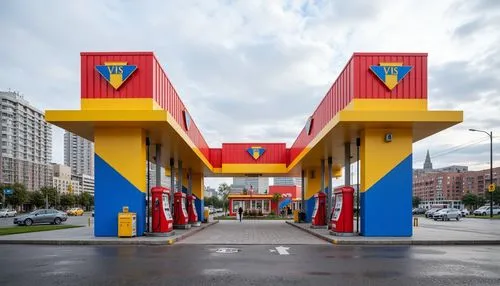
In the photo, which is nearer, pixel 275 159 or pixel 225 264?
pixel 225 264

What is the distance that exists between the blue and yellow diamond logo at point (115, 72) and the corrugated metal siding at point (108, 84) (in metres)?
0.15

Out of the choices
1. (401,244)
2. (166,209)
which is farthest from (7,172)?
(401,244)

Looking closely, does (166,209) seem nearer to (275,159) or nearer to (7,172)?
(275,159)

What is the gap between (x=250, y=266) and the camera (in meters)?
11.2

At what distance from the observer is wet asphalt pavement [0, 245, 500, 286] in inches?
367

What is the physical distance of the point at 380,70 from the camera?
1841 centimetres

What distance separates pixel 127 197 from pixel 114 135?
103 inches

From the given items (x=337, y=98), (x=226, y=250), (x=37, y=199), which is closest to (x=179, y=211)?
(x=337, y=98)

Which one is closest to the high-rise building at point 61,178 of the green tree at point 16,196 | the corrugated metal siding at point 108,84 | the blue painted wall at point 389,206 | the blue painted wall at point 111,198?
the green tree at point 16,196

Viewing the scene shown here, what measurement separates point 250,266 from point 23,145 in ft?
458

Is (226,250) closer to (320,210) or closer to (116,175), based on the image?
(116,175)

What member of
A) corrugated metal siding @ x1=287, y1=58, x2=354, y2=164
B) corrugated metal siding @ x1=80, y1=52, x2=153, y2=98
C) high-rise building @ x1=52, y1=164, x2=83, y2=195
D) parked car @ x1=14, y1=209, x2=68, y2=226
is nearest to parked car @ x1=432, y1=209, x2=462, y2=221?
corrugated metal siding @ x1=287, y1=58, x2=354, y2=164

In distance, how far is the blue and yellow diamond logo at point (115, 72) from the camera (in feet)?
61.1

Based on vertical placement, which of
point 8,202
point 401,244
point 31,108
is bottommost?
point 8,202
